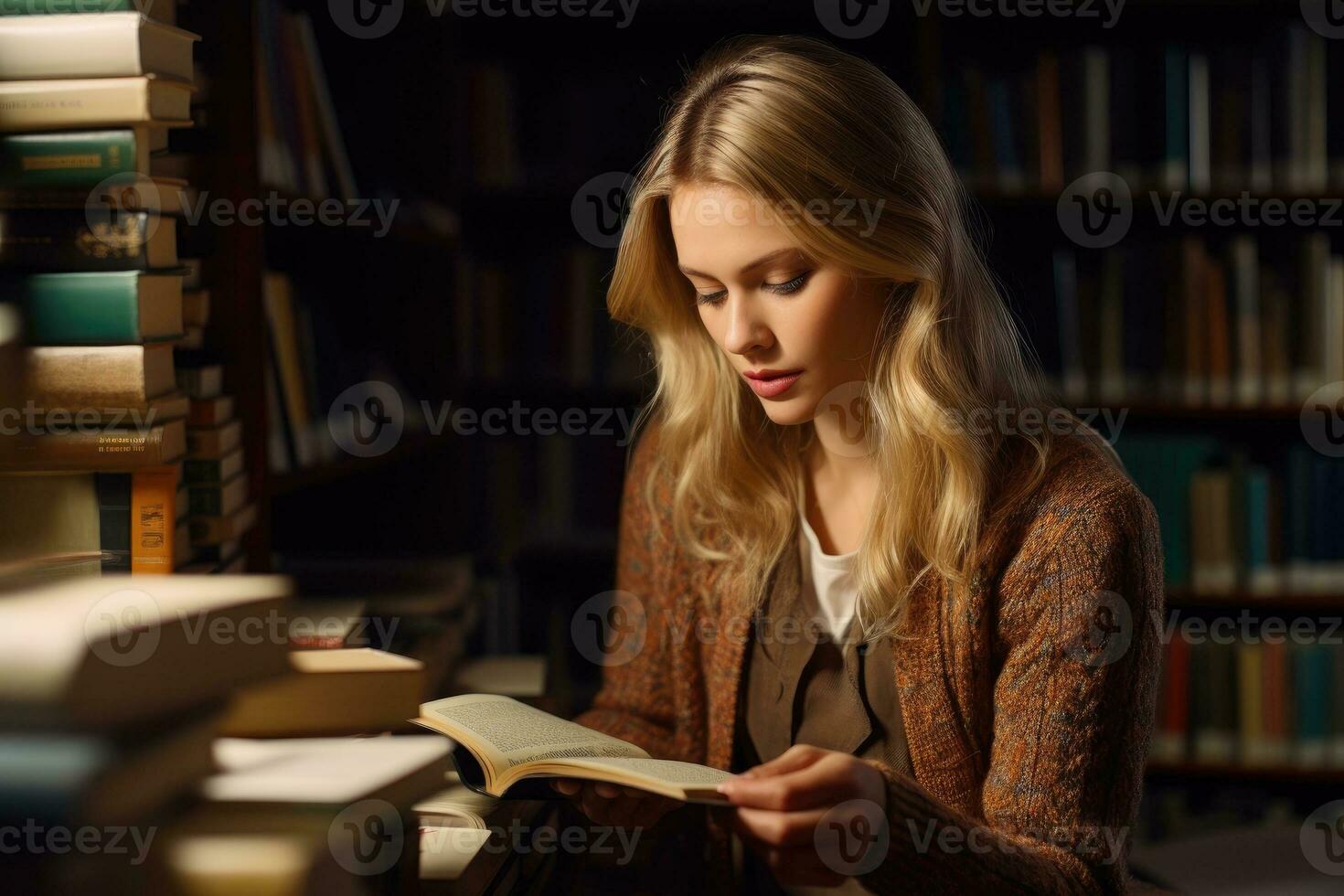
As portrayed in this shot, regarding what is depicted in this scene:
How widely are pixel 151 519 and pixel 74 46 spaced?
0.39 meters

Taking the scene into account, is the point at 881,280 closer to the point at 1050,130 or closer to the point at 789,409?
the point at 789,409

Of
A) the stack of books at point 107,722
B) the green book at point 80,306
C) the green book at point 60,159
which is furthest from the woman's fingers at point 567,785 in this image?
the green book at point 60,159

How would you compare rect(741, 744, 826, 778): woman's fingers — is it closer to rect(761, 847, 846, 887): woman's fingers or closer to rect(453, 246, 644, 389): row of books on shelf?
rect(761, 847, 846, 887): woman's fingers

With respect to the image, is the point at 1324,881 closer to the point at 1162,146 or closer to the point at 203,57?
the point at 1162,146

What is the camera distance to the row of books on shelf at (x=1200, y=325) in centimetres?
205

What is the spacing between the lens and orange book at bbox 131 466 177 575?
1.00 meters

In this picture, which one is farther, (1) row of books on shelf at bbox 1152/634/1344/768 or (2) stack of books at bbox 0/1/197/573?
(1) row of books on shelf at bbox 1152/634/1344/768

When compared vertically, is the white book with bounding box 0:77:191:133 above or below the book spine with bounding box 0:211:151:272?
above

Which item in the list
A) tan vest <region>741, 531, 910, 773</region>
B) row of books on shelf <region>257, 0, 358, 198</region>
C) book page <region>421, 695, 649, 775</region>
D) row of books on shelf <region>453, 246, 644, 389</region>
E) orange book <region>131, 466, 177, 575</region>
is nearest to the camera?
book page <region>421, 695, 649, 775</region>

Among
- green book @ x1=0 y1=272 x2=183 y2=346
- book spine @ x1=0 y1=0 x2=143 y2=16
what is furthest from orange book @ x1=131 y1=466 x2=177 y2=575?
book spine @ x1=0 y1=0 x2=143 y2=16

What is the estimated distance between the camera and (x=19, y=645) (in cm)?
58

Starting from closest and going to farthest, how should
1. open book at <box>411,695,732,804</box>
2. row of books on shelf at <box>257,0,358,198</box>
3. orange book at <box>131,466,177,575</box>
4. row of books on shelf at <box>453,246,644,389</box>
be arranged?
open book at <box>411,695,732,804</box> → orange book at <box>131,466,177,575</box> → row of books on shelf at <box>257,0,358,198</box> → row of books on shelf at <box>453,246,644,389</box>

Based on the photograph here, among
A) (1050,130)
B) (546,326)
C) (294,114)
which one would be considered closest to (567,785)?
(294,114)

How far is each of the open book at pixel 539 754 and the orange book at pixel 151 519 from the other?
0.27 metres
